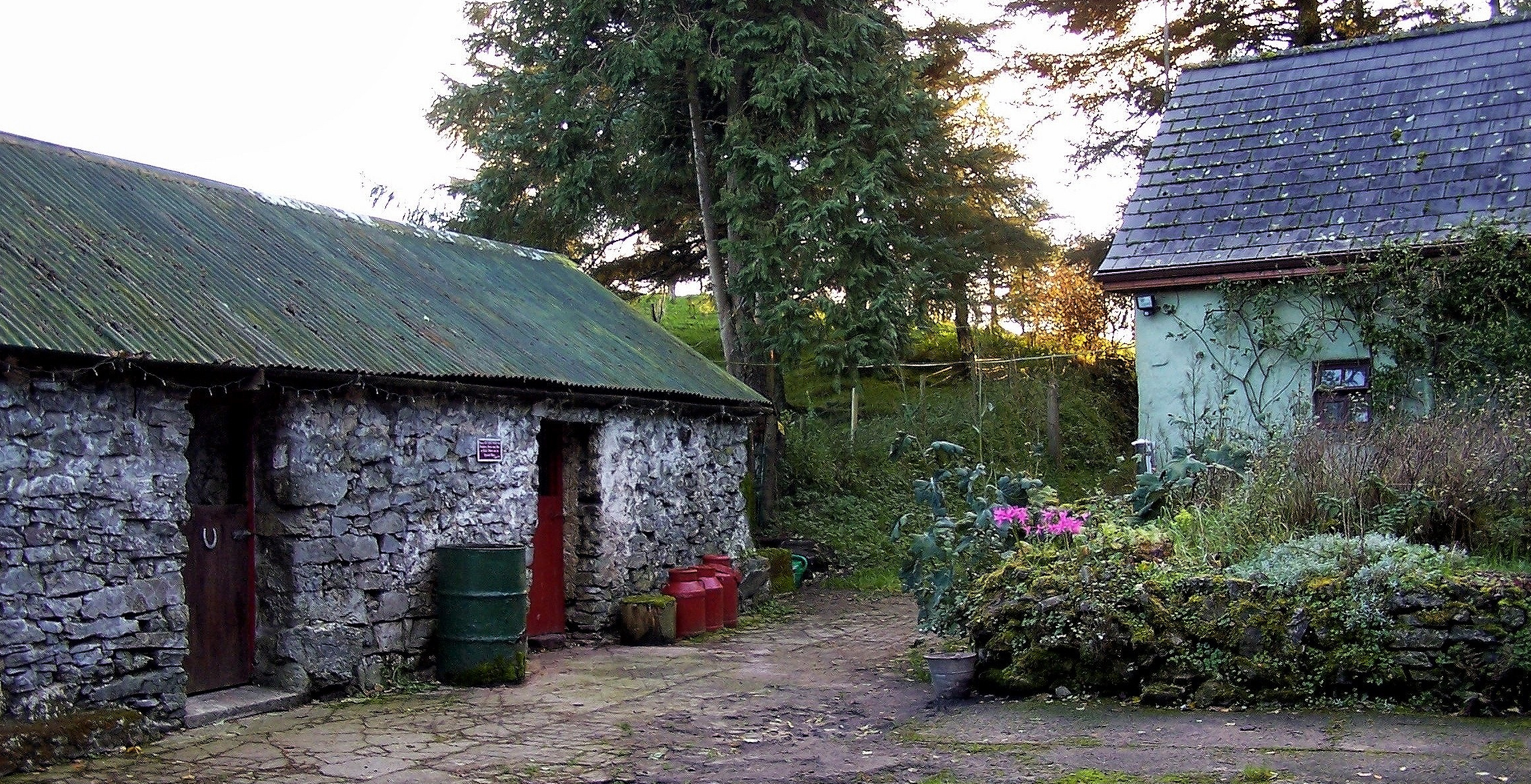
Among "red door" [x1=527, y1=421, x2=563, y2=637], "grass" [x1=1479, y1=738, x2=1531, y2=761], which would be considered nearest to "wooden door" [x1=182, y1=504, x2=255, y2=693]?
"red door" [x1=527, y1=421, x2=563, y2=637]

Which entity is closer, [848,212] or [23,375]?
[23,375]

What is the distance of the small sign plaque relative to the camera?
10.4 meters

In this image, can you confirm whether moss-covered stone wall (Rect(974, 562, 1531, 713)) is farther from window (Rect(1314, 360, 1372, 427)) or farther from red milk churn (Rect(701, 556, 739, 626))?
window (Rect(1314, 360, 1372, 427))

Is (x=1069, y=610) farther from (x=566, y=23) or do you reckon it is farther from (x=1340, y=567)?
(x=566, y=23)

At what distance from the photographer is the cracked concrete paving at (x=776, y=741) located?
20.6 feet

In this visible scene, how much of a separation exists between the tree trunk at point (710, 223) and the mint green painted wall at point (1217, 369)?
6641 millimetres

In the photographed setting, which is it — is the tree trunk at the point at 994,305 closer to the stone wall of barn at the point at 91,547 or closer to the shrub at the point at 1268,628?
the shrub at the point at 1268,628

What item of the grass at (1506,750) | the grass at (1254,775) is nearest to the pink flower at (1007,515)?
the grass at (1254,775)

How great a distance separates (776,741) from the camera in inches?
297

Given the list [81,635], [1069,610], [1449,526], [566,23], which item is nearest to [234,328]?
[81,635]

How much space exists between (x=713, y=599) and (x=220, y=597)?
17.3 ft

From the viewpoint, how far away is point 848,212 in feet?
53.0

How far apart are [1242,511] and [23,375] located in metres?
7.98

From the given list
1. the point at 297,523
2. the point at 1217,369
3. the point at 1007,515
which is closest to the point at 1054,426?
the point at 1217,369
